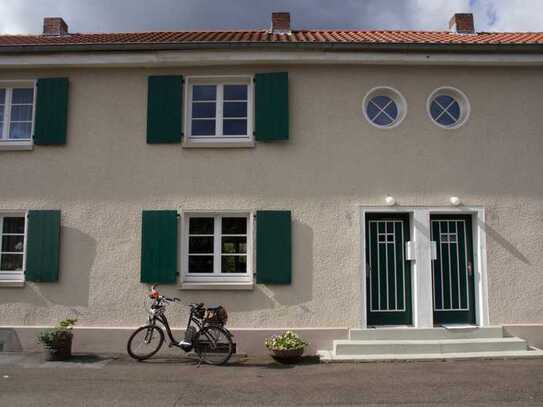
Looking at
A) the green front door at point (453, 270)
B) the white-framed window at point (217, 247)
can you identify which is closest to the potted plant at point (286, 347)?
the white-framed window at point (217, 247)

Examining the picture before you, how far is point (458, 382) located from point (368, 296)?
2.45 meters

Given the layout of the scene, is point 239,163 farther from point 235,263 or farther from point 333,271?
point 333,271

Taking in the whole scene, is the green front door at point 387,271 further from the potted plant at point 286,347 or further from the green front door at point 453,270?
the potted plant at point 286,347

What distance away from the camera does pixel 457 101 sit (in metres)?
9.47

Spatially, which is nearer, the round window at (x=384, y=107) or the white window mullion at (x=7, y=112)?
the round window at (x=384, y=107)

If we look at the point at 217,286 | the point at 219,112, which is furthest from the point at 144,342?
the point at 219,112

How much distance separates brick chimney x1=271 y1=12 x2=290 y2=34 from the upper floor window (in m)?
5.06

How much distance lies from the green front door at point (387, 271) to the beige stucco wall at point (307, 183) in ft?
1.19

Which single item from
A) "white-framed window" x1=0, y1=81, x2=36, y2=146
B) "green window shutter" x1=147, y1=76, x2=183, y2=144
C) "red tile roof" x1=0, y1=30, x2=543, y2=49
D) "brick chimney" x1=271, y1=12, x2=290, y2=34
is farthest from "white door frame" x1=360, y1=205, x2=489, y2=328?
"white-framed window" x1=0, y1=81, x2=36, y2=146

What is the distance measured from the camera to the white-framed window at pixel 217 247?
909cm

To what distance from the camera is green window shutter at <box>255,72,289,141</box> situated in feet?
29.9

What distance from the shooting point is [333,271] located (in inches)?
352

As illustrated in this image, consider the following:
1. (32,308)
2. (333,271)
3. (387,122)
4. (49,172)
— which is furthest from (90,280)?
(387,122)

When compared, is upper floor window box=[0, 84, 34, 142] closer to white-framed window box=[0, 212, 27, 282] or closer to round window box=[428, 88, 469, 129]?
white-framed window box=[0, 212, 27, 282]
